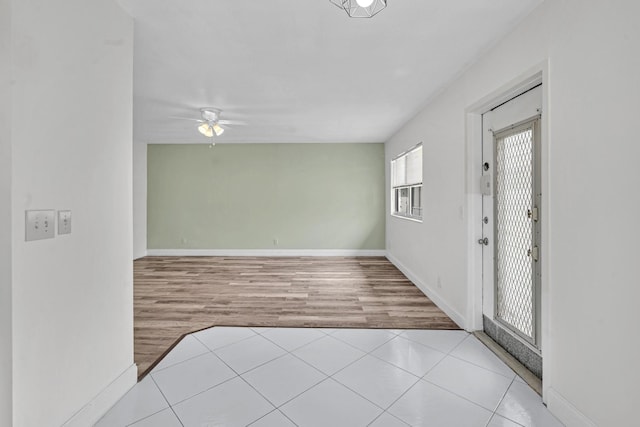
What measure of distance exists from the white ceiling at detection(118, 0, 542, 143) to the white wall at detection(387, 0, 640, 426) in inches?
18.9

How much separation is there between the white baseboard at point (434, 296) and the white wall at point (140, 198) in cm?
543

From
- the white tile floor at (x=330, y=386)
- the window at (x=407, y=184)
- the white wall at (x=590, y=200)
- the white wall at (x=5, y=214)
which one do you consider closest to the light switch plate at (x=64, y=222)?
the white wall at (x=5, y=214)

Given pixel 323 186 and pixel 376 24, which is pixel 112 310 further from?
pixel 323 186

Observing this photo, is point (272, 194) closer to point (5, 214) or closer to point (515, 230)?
point (515, 230)

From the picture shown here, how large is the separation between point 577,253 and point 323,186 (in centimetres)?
507

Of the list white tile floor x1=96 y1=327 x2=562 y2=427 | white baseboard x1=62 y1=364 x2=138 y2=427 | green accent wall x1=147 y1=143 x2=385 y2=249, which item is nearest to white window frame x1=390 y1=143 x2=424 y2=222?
green accent wall x1=147 y1=143 x2=385 y2=249

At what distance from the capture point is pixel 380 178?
634 cm

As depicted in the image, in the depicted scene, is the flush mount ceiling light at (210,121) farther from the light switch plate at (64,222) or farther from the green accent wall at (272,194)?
the light switch plate at (64,222)

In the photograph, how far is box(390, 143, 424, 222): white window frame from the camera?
4.40 metres

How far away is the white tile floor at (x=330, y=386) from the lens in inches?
65.1

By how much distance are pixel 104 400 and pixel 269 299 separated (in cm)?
212

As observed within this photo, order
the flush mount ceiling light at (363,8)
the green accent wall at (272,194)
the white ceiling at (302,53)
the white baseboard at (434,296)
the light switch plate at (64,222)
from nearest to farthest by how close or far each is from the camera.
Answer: the light switch plate at (64,222) < the flush mount ceiling light at (363,8) < the white ceiling at (302,53) < the white baseboard at (434,296) < the green accent wall at (272,194)

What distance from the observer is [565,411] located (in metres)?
1.60

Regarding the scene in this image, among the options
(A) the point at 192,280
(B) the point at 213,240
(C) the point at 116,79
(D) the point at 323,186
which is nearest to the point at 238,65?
(C) the point at 116,79
